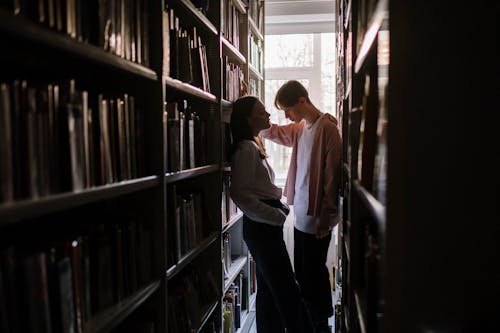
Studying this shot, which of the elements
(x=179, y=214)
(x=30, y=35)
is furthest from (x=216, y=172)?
(x=30, y=35)

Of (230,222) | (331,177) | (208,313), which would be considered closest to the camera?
(208,313)

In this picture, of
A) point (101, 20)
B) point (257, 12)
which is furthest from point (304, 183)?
point (101, 20)

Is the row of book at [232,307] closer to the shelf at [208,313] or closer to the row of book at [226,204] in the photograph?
the shelf at [208,313]

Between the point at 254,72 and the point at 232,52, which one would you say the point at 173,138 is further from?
the point at 254,72

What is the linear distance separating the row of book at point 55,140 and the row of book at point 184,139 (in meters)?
0.36

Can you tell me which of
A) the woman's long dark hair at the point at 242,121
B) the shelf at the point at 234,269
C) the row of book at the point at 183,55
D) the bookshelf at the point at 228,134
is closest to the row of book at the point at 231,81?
the bookshelf at the point at 228,134

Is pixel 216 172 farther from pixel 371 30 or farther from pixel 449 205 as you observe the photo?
pixel 449 205

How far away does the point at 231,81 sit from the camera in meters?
2.55

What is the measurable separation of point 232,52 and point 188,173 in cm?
117

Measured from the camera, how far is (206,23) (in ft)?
6.55

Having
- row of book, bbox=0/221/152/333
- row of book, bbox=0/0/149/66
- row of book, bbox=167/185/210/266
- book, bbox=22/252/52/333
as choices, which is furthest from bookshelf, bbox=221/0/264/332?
book, bbox=22/252/52/333

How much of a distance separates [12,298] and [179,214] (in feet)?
2.96

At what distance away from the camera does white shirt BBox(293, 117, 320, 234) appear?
2562 mm

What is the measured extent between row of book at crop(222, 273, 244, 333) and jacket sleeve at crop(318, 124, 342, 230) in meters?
0.69
